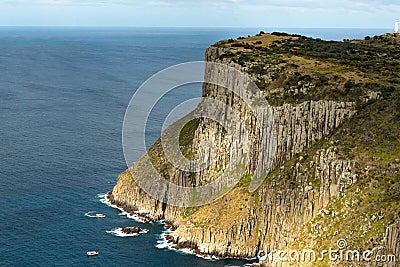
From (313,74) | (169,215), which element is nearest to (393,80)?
(313,74)

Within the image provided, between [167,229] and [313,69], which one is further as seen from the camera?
[167,229]

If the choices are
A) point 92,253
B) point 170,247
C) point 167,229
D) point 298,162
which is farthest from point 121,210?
point 298,162

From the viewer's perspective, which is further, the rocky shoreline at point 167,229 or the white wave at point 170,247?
the rocky shoreline at point 167,229

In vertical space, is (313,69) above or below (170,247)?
above

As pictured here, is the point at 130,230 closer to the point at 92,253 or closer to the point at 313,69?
the point at 92,253

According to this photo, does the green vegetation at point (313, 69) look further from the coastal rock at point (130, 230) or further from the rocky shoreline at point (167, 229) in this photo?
the coastal rock at point (130, 230)

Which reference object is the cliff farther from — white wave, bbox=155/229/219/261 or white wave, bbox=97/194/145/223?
white wave, bbox=155/229/219/261

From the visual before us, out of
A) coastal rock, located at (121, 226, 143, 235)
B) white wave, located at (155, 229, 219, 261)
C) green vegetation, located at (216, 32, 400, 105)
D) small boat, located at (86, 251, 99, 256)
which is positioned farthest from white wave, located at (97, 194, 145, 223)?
green vegetation, located at (216, 32, 400, 105)

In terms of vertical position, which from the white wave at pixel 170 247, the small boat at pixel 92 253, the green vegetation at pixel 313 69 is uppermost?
the green vegetation at pixel 313 69

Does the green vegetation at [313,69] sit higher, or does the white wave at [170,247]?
the green vegetation at [313,69]

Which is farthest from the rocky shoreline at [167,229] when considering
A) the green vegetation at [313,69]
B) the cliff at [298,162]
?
the green vegetation at [313,69]
